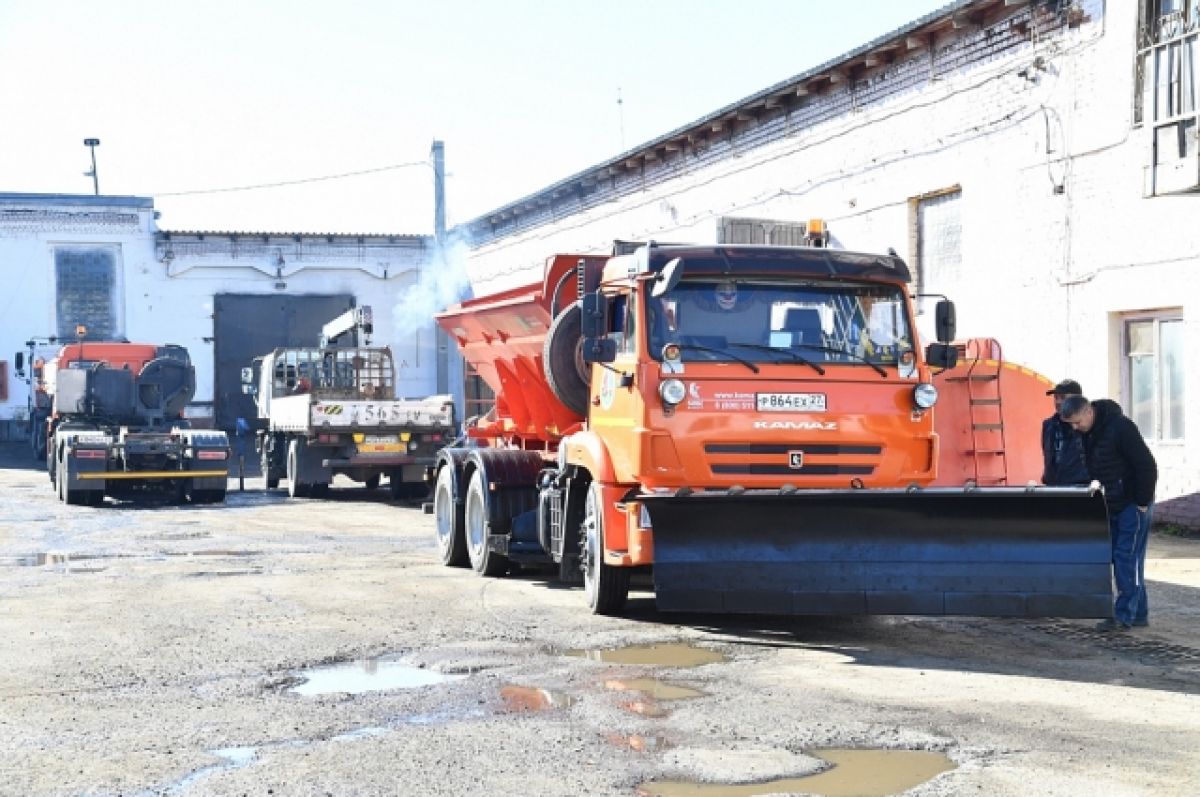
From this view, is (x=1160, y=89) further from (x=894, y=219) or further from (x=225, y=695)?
(x=225, y=695)

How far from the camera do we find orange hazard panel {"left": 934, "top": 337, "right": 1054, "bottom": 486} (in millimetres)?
16047

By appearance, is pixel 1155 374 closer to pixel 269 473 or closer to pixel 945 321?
pixel 945 321

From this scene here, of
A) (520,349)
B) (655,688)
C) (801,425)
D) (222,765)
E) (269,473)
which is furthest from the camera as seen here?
(269,473)

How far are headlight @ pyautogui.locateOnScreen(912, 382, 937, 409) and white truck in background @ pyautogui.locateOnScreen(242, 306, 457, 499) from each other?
15349 millimetres

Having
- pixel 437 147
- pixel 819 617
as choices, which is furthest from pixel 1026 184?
pixel 437 147

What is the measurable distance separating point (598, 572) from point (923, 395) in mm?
2661

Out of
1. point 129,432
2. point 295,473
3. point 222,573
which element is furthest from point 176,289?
point 222,573

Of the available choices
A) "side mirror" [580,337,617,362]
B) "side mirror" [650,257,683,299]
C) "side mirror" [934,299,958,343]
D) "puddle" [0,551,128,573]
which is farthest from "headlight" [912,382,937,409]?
"puddle" [0,551,128,573]

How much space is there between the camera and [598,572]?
10.9m

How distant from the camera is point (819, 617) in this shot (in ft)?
37.1

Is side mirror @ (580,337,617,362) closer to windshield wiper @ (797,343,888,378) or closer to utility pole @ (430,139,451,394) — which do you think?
windshield wiper @ (797,343,888,378)

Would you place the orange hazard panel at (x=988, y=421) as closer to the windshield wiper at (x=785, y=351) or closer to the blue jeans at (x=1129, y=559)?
the blue jeans at (x=1129, y=559)

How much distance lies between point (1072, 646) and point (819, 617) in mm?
2005

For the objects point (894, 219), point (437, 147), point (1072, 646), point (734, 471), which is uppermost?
point (437, 147)
